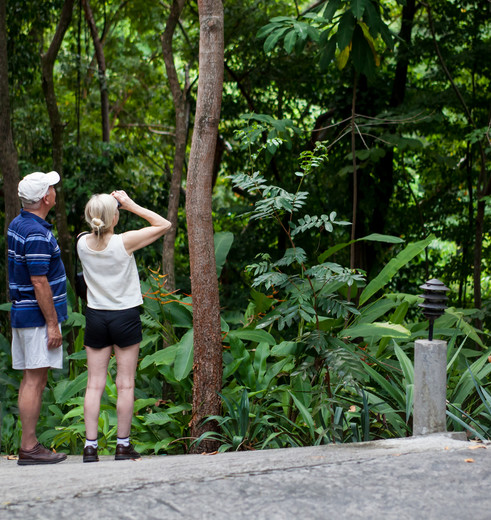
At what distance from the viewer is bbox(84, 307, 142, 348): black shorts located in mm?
4203

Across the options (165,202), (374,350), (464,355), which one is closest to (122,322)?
(374,350)

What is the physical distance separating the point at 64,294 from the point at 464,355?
3475 mm

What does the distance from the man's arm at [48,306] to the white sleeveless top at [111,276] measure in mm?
268

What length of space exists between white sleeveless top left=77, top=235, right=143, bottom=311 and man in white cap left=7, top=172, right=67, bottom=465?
27 cm

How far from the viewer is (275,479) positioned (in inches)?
111

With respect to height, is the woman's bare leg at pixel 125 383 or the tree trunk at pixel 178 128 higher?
the tree trunk at pixel 178 128

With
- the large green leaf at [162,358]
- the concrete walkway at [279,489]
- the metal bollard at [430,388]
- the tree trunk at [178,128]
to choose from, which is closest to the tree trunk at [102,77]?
the tree trunk at [178,128]

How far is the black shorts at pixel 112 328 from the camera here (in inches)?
165

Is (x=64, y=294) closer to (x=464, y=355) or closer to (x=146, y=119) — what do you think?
(x=464, y=355)

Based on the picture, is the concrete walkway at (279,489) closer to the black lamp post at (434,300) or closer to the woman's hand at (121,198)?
the black lamp post at (434,300)

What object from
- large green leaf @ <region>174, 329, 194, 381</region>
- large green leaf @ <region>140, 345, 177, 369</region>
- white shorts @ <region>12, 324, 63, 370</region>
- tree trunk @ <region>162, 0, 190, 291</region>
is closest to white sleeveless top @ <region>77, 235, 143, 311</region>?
white shorts @ <region>12, 324, 63, 370</region>

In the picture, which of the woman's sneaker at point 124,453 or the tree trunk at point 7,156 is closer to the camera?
the woman's sneaker at point 124,453

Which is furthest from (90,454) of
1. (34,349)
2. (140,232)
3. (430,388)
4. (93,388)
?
(430,388)

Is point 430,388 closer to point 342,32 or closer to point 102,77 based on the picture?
point 342,32
